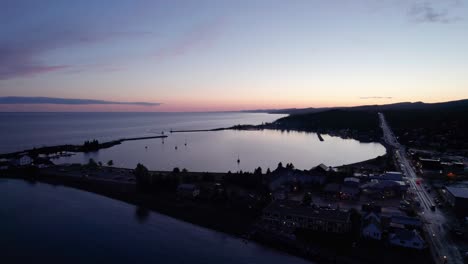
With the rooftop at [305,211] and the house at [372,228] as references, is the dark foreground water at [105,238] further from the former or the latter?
the house at [372,228]

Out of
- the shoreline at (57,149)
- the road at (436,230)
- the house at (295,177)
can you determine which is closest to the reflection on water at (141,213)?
the house at (295,177)

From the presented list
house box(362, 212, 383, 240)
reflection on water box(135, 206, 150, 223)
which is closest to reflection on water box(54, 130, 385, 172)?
reflection on water box(135, 206, 150, 223)

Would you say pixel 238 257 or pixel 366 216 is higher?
pixel 366 216

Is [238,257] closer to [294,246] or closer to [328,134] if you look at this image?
[294,246]

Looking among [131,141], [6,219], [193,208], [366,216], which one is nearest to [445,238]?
[366,216]

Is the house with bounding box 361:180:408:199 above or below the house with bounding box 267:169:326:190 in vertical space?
below

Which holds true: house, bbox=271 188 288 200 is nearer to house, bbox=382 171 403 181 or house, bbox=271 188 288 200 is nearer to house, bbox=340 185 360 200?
house, bbox=340 185 360 200
